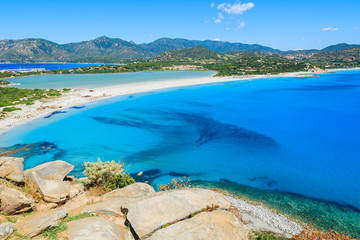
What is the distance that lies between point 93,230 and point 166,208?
8.60ft

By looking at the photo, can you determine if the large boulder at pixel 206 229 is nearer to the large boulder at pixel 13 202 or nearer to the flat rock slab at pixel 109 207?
the flat rock slab at pixel 109 207

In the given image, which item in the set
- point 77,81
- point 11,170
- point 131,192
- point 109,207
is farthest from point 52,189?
point 77,81

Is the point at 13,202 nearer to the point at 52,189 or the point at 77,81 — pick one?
the point at 52,189

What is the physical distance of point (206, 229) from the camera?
271 inches

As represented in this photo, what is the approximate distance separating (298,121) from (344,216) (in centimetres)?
2709

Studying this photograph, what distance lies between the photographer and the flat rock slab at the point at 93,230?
6301 millimetres

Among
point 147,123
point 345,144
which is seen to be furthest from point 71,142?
point 345,144

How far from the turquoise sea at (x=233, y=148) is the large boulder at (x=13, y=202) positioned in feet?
29.0

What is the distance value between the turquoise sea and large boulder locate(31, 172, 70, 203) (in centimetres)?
660

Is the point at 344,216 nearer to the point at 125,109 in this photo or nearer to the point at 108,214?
the point at 108,214

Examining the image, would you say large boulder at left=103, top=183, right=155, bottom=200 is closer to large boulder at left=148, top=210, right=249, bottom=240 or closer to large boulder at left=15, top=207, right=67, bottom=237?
large boulder at left=15, top=207, right=67, bottom=237

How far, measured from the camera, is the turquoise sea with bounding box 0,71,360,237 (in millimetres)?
14727

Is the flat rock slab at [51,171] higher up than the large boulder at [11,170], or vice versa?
the large boulder at [11,170]

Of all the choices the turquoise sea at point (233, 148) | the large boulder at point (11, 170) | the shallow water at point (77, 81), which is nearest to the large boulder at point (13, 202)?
the large boulder at point (11, 170)
